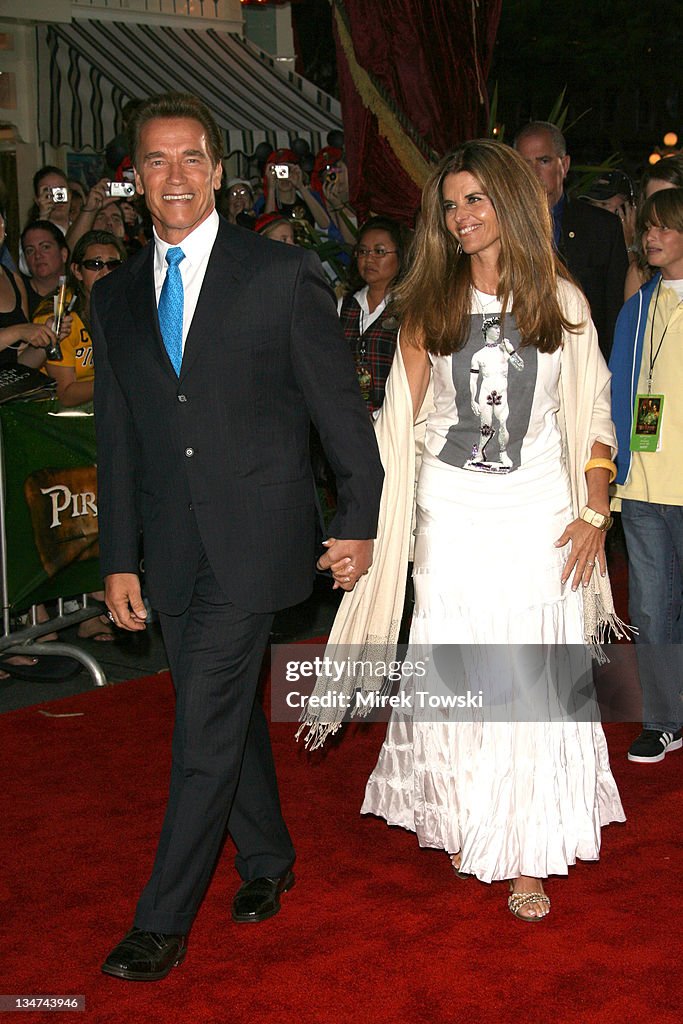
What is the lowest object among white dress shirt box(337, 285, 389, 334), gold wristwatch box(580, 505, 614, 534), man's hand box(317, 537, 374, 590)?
man's hand box(317, 537, 374, 590)

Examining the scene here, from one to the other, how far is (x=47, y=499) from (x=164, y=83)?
41.3ft

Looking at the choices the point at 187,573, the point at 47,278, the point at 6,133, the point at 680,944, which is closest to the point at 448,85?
the point at 47,278

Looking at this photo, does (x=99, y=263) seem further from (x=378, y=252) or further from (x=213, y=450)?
(x=213, y=450)

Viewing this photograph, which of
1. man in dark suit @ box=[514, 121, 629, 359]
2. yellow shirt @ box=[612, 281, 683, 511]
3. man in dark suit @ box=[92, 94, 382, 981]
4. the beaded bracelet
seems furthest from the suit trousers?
man in dark suit @ box=[514, 121, 629, 359]

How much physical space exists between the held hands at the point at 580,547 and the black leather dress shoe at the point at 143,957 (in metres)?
1.54

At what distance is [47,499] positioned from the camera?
6316 millimetres

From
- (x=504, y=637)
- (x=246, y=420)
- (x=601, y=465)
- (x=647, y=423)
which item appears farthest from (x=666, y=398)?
(x=246, y=420)

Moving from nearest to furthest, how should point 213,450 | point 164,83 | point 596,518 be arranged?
1. point 213,450
2. point 596,518
3. point 164,83

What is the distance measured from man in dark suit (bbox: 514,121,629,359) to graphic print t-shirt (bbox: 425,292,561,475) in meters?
2.44

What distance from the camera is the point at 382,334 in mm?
7094

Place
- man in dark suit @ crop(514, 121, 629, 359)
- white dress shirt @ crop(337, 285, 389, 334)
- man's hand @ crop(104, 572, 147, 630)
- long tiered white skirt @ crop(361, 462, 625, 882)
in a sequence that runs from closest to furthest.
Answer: man's hand @ crop(104, 572, 147, 630) < long tiered white skirt @ crop(361, 462, 625, 882) < man in dark suit @ crop(514, 121, 629, 359) < white dress shirt @ crop(337, 285, 389, 334)

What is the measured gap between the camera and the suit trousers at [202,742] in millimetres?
3410

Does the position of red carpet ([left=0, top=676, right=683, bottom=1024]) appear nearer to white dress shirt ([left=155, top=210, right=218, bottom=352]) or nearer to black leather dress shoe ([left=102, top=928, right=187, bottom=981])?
black leather dress shoe ([left=102, top=928, right=187, bottom=981])

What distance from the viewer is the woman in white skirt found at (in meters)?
3.77
